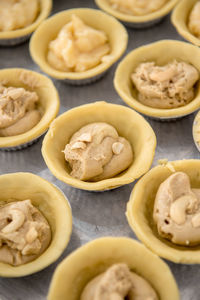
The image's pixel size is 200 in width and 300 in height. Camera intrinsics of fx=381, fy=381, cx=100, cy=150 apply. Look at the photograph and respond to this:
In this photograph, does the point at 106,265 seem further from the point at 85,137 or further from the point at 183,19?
the point at 183,19

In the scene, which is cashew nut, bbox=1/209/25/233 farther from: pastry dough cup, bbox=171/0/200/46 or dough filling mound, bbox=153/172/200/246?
pastry dough cup, bbox=171/0/200/46

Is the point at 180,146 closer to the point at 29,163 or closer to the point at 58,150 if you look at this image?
the point at 58,150

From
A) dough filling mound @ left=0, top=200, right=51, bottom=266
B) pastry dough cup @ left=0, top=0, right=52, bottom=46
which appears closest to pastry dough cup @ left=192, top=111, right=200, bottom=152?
dough filling mound @ left=0, top=200, right=51, bottom=266

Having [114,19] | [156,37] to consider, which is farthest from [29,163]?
[156,37]

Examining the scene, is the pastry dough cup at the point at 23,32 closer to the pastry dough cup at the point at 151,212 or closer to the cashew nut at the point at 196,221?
the pastry dough cup at the point at 151,212

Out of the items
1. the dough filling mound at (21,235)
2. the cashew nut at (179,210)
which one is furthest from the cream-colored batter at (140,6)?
the dough filling mound at (21,235)

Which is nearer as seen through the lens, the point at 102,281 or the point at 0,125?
the point at 102,281
